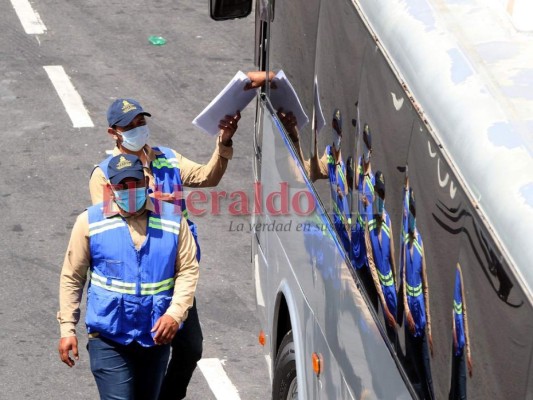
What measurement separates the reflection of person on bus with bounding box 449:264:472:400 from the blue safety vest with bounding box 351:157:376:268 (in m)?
1.08

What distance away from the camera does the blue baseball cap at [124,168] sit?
19.3 ft

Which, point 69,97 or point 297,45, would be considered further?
point 69,97

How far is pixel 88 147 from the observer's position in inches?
431

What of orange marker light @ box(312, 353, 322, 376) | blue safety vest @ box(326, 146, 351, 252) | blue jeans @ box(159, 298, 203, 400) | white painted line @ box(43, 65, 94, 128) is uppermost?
blue safety vest @ box(326, 146, 351, 252)

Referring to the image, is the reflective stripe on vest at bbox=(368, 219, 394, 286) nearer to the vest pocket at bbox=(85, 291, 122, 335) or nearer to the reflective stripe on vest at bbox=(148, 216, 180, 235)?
the reflective stripe on vest at bbox=(148, 216, 180, 235)

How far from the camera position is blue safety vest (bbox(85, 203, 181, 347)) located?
19.5 ft

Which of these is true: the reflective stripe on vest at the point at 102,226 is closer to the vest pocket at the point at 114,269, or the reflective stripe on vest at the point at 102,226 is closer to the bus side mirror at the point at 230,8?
the vest pocket at the point at 114,269

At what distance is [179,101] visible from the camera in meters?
11.9

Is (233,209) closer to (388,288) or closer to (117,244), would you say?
(117,244)

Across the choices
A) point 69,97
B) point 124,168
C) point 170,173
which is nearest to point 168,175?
point 170,173

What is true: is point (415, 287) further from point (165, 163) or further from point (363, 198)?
point (165, 163)

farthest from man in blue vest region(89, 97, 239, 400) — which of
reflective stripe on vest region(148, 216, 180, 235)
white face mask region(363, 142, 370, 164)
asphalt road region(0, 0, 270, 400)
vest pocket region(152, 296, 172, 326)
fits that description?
white face mask region(363, 142, 370, 164)

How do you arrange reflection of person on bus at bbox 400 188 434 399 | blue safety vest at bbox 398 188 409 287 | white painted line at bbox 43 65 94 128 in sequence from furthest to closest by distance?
white painted line at bbox 43 65 94 128 < blue safety vest at bbox 398 188 409 287 < reflection of person on bus at bbox 400 188 434 399

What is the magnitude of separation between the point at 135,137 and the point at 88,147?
14.9 ft
